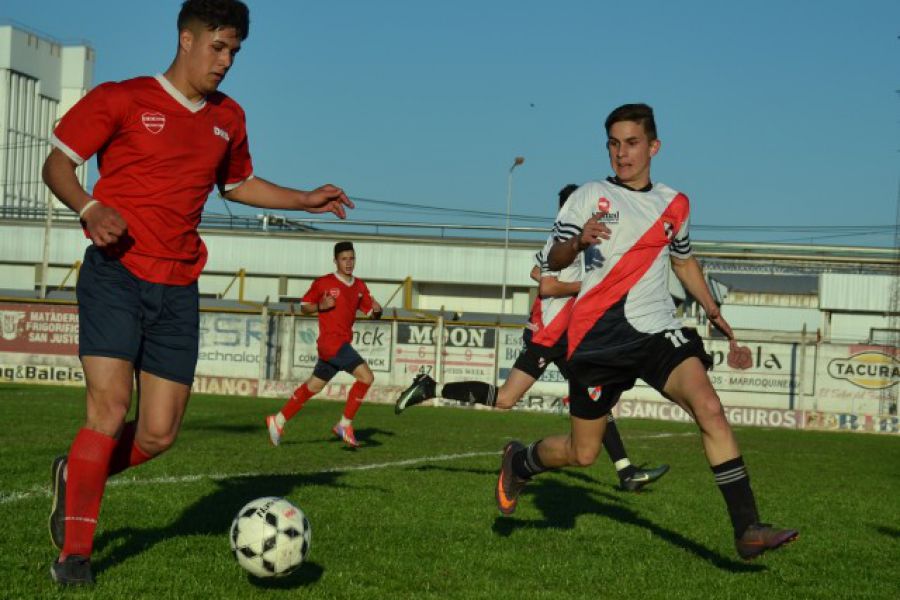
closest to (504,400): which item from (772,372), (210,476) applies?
(210,476)

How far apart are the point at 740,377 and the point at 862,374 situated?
258 cm

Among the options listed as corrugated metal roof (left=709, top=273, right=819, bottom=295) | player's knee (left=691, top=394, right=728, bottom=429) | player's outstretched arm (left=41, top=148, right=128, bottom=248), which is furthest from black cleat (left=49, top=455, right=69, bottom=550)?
corrugated metal roof (left=709, top=273, right=819, bottom=295)

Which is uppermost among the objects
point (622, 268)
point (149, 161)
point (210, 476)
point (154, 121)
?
point (154, 121)

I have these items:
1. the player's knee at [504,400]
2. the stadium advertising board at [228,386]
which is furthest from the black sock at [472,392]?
the stadium advertising board at [228,386]

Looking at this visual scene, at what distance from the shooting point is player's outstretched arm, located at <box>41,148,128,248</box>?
4.76 meters

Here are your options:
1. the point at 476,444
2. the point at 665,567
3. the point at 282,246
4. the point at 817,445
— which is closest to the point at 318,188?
the point at 665,567

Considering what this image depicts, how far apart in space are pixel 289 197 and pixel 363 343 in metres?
22.1

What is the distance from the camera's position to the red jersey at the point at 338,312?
46.0 ft

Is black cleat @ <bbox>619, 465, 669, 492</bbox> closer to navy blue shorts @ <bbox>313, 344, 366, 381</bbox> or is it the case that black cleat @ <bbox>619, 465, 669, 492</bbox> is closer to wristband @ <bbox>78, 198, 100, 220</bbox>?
navy blue shorts @ <bbox>313, 344, 366, 381</bbox>

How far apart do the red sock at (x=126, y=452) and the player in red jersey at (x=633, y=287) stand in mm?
2272

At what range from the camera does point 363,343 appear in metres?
28.0

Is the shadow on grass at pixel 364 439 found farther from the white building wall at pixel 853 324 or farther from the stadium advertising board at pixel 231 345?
the white building wall at pixel 853 324

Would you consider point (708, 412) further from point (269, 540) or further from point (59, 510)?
point (59, 510)

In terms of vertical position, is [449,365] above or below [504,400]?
below
